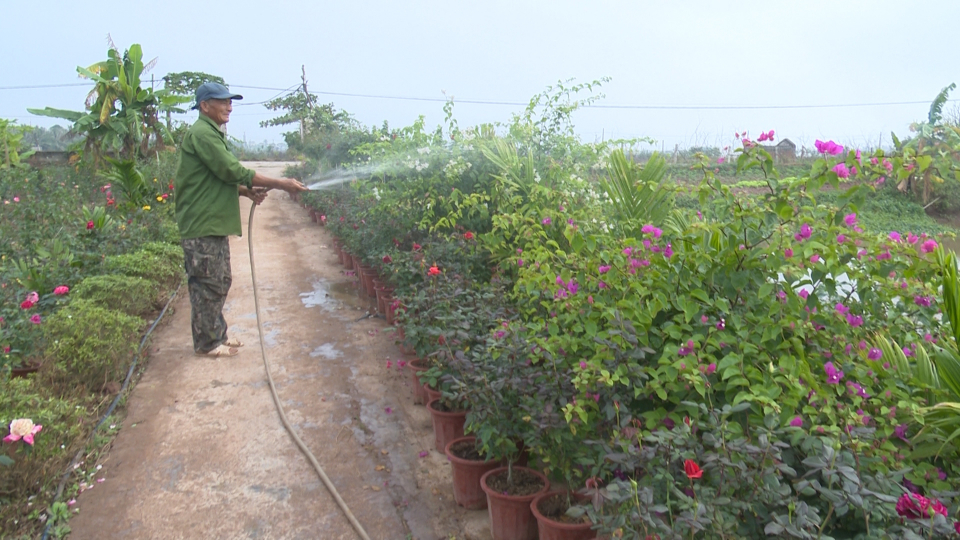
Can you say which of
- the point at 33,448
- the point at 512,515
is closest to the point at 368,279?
the point at 33,448

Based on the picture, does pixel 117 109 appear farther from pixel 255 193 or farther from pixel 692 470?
pixel 692 470

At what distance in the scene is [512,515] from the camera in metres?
2.75

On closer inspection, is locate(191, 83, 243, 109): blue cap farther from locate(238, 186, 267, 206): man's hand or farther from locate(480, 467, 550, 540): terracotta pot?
locate(480, 467, 550, 540): terracotta pot

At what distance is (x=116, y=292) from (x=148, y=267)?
876 mm

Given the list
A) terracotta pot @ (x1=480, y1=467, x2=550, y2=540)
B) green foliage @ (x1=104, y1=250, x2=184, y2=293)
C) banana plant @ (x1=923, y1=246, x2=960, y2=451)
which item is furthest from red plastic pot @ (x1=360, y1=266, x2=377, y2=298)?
banana plant @ (x1=923, y1=246, x2=960, y2=451)

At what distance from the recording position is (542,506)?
2.72 meters

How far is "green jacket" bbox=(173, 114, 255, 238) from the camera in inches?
187

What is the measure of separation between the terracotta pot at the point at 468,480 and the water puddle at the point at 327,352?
91.4 inches

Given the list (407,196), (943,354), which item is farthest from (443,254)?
(943,354)

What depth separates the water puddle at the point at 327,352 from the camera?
5.24m

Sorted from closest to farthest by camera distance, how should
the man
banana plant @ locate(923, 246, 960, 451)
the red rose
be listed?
the red rose → banana plant @ locate(923, 246, 960, 451) → the man

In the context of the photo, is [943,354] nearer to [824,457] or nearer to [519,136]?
[824,457]

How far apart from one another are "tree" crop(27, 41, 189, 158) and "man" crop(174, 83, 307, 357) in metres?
9.49

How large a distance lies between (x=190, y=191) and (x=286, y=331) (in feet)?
5.07
